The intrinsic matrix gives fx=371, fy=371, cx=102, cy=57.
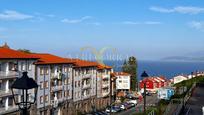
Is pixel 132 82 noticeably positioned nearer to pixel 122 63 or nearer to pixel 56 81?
pixel 122 63

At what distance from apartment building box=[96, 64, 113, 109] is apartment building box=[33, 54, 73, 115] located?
18.0 meters

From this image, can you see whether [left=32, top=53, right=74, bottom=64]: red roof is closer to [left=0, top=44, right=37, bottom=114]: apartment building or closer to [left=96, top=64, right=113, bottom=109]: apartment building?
[left=0, top=44, right=37, bottom=114]: apartment building

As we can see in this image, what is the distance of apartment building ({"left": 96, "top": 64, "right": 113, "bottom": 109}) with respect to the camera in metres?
93.3

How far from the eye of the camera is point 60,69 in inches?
2810

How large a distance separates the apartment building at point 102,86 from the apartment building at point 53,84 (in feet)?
58.9

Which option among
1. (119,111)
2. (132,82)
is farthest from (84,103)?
(132,82)

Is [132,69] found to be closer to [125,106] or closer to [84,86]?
[125,106]

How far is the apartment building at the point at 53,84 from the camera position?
63094mm

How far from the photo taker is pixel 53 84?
68250 millimetres

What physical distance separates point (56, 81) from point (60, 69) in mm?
2830

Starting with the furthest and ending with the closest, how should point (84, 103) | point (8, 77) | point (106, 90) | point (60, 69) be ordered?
point (106, 90) < point (84, 103) < point (60, 69) < point (8, 77)

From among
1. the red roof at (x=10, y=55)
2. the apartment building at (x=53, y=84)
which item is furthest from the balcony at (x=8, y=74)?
the apartment building at (x=53, y=84)

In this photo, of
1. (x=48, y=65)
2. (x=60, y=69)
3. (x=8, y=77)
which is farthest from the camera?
(x=60, y=69)

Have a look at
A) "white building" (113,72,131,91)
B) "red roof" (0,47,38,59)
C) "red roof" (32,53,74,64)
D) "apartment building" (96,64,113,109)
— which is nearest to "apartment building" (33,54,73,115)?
"red roof" (32,53,74,64)
